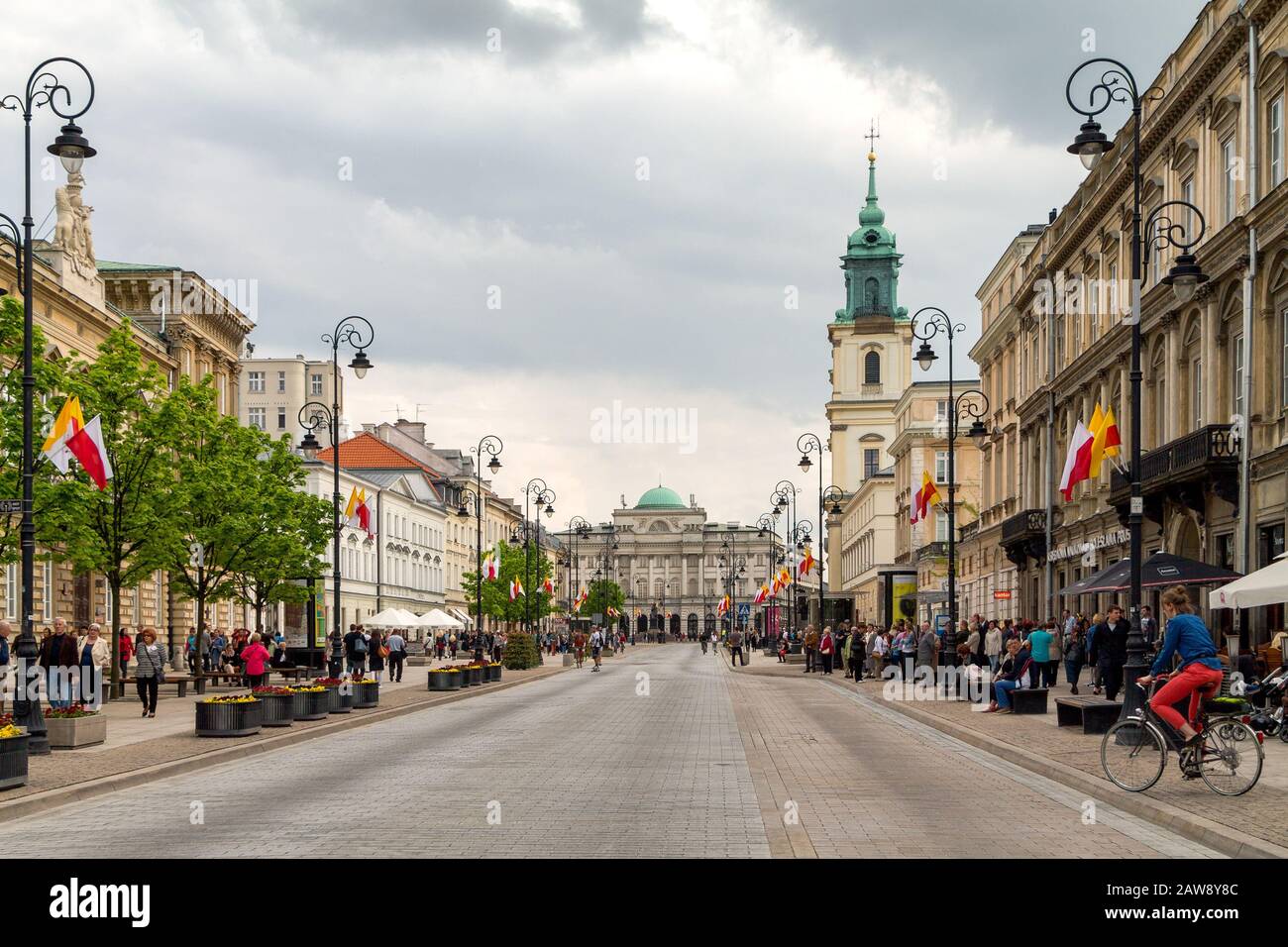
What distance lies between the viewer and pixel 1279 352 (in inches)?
1226

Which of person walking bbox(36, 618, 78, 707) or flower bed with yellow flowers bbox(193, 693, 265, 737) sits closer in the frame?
flower bed with yellow flowers bbox(193, 693, 265, 737)

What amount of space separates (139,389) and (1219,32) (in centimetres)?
2597

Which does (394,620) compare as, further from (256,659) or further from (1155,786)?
(1155,786)

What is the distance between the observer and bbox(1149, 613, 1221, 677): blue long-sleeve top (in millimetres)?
15023

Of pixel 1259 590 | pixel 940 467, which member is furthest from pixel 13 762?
pixel 940 467

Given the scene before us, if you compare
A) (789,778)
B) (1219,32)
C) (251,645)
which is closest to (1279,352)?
(1219,32)

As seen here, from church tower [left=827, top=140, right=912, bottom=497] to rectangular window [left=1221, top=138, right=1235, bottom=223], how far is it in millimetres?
85454

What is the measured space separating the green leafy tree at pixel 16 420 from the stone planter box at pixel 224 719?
9.29 m

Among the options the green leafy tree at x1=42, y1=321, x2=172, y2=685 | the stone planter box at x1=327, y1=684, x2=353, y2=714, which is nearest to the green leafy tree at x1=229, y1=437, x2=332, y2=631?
the green leafy tree at x1=42, y1=321, x2=172, y2=685

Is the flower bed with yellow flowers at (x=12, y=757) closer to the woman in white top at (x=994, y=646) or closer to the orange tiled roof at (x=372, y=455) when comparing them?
the woman in white top at (x=994, y=646)

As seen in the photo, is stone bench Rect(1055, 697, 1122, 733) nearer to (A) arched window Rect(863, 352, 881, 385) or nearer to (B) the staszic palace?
(B) the staszic palace

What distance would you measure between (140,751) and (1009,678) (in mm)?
16083

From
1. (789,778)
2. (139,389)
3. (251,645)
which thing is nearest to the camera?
(789,778)
